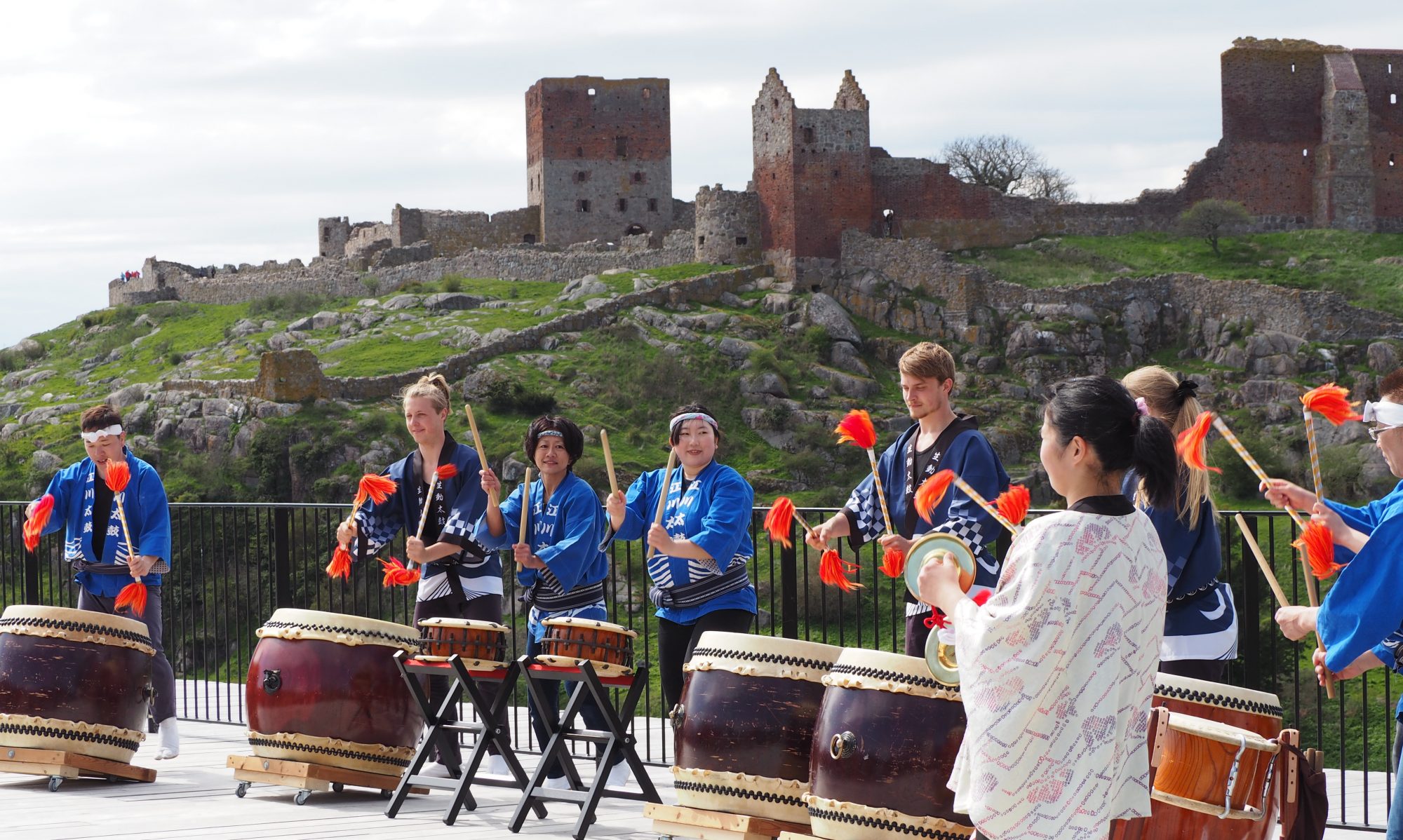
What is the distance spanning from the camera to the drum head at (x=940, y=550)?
4238 mm

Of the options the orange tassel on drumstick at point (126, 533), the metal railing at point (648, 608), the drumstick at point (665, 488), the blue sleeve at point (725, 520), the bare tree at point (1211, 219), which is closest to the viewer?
the drumstick at point (665, 488)

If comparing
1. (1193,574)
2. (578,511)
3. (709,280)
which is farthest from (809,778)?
(709,280)

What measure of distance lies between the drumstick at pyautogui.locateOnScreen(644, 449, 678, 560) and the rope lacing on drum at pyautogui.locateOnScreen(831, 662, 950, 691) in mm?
1378

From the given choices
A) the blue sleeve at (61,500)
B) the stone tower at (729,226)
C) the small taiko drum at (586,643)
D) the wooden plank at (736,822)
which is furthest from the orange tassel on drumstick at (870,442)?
the stone tower at (729,226)

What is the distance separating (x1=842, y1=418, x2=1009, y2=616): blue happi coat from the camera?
5.59 metres

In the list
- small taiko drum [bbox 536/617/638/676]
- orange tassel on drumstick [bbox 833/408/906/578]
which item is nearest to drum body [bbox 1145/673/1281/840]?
orange tassel on drumstick [bbox 833/408/906/578]

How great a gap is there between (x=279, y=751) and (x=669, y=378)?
33.5 meters

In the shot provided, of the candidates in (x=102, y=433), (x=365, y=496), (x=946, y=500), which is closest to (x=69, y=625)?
(x=102, y=433)

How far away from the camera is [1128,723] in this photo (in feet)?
13.1

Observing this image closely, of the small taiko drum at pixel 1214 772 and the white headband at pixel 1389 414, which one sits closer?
the small taiko drum at pixel 1214 772

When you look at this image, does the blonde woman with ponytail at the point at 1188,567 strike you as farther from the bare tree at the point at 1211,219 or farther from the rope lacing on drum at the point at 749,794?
the bare tree at the point at 1211,219

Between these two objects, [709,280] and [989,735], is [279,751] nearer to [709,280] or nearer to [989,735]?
[989,735]

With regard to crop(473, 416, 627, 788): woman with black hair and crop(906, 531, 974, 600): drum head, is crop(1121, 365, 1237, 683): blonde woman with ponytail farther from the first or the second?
crop(473, 416, 627, 788): woman with black hair

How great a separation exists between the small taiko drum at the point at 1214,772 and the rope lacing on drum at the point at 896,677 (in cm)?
78
